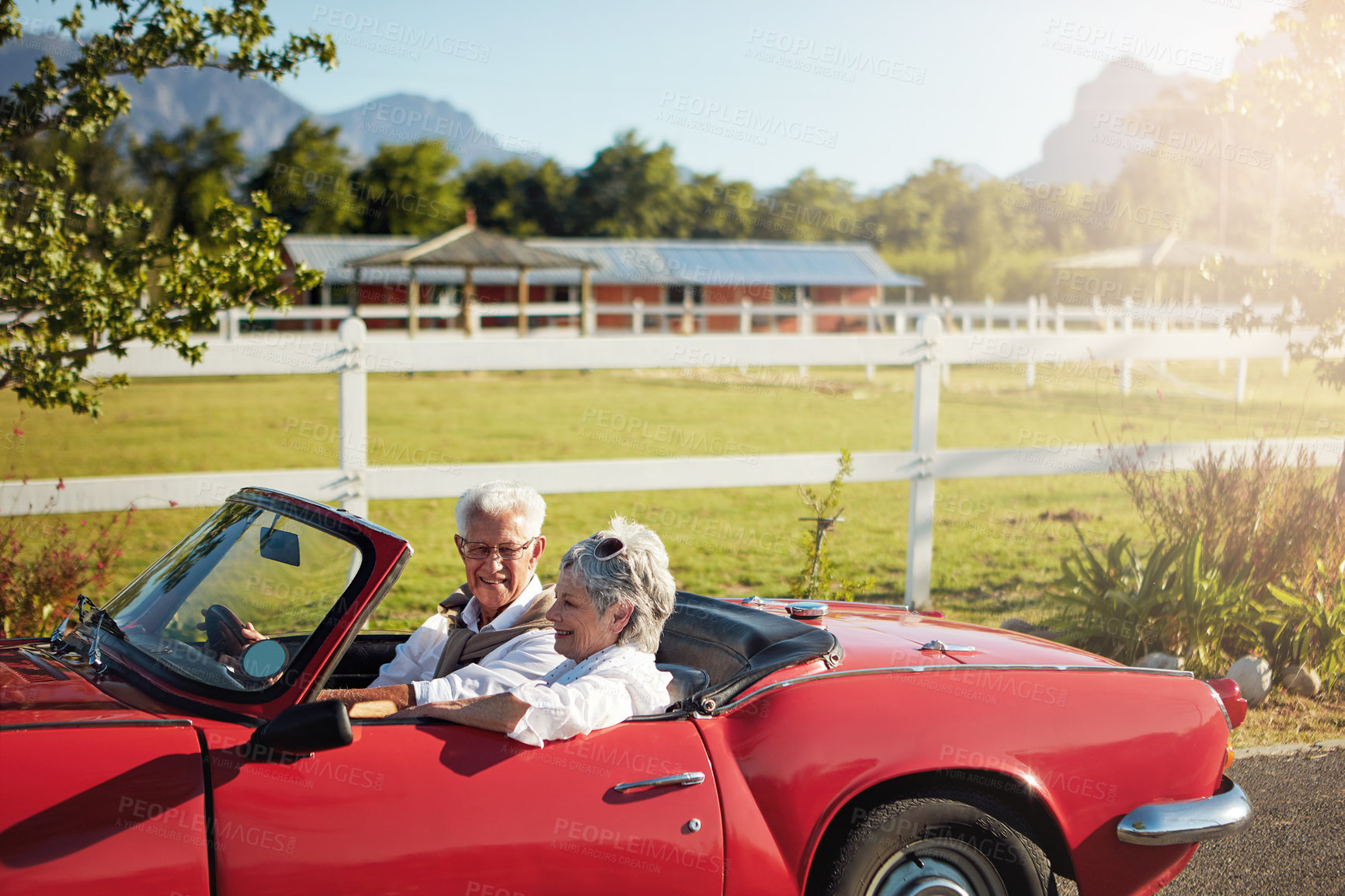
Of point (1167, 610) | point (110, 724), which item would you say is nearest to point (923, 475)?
point (1167, 610)

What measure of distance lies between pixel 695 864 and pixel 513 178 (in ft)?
234

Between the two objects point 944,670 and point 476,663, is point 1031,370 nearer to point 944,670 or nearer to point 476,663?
point 944,670

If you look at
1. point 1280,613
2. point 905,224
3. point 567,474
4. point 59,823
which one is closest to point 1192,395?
point 1280,613

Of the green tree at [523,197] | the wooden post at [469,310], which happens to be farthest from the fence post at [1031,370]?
the green tree at [523,197]

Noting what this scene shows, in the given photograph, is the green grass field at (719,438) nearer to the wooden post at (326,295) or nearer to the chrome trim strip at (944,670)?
the chrome trim strip at (944,670)

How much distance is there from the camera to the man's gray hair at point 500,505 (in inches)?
120

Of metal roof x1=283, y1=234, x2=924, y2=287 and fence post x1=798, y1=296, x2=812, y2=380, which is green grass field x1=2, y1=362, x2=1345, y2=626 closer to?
fence post x1=798, y1=296, x2=812, y2=380

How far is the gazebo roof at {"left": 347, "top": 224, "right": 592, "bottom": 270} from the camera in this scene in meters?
30.0

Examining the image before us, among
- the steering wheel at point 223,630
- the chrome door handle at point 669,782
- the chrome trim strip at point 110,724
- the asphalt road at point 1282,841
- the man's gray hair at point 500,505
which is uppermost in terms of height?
the man's gray hair at point 500,505

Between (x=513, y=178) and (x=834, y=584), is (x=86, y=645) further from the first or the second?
(x=513, y=178)

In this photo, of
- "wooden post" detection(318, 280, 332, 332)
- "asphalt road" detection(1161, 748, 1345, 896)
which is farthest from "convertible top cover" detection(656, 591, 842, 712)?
"wooden post" detection(318, 280, 332, 332)

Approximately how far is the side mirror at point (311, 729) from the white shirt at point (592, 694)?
0.40m

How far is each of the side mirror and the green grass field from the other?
3444 millimetres

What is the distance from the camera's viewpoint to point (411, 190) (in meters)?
60.2
